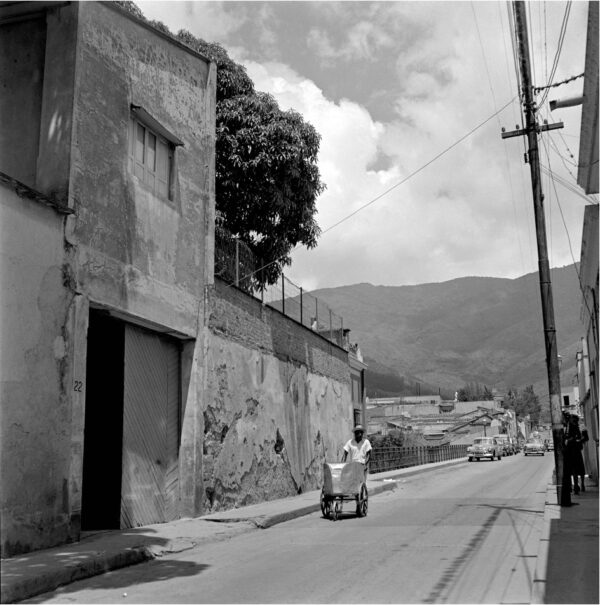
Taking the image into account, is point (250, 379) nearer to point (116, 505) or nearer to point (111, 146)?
point (116, 505)

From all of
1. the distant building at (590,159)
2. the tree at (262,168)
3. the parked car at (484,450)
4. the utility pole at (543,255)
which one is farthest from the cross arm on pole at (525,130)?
the parked car at (484,450)

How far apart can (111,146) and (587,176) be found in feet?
26.8

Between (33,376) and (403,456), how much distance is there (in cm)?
3425

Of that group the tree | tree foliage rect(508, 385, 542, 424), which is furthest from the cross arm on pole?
tree foliage rect(508, 385, 542, 424)

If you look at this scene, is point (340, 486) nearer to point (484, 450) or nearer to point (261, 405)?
point (261, 405)

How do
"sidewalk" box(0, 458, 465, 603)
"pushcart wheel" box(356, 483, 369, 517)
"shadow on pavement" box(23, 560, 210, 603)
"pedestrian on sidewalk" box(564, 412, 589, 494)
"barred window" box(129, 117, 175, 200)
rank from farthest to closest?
1. "pedestrian on sidewalk" box(564, 412, 589, 494)
2. "pushcart wheel" box(356, 483, 369, 517)
3. "barred window" box(129, 117, 175, 200)
4. "shadow on pavement" box(23, 560, 210, 603)
5. "sidewalk" box(0, 458, 465, 603)

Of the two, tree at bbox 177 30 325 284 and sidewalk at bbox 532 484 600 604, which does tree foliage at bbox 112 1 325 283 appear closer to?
tree at bbox 177 30 325 284

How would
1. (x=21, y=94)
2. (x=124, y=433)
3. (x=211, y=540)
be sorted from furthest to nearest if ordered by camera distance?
1. (x=124, y=433)
2. (x=21, y=94)
3. (x=211, y=540)

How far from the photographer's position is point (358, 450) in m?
13.9

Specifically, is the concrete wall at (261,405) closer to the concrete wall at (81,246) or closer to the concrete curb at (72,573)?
the concrete wall at (81,246)

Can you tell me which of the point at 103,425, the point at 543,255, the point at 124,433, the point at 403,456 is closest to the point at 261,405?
the point at 124,433

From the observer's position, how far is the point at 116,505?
11.9 m

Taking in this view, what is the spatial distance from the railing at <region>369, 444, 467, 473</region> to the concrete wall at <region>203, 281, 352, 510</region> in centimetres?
1189

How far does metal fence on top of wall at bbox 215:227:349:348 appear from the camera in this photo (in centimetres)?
1667
